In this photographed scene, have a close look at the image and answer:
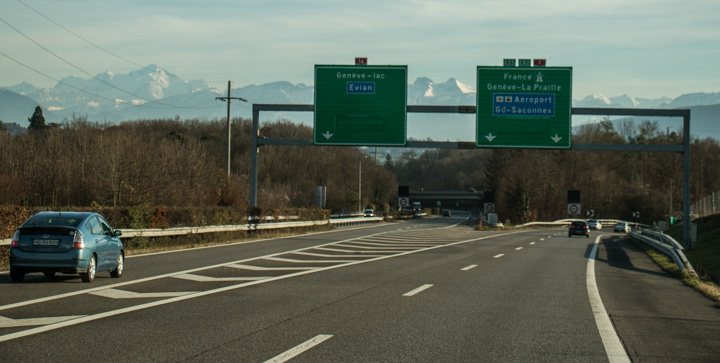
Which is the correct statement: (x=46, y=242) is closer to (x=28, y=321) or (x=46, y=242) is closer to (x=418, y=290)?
(x=28, y=321)

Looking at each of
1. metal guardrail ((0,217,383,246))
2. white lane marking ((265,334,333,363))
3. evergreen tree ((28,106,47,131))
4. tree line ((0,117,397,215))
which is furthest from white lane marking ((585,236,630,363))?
evergreen tree ((28,106,47,131))

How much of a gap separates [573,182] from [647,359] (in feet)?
343

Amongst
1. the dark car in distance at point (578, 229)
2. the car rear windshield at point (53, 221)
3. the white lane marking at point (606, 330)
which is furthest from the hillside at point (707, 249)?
the car rear windshield at point (53, 221)

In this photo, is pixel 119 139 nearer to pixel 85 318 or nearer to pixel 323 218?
pixel 323 218

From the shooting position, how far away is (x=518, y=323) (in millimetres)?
10398

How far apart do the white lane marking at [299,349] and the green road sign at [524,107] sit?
24.0 metres

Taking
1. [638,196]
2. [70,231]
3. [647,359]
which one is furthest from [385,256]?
[638,196]

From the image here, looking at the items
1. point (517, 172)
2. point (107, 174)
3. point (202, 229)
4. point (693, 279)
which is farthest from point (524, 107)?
point (517, 172)

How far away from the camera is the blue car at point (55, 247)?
13880 mm

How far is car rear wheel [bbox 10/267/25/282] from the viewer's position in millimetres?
14120

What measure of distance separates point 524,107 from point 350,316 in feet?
75.7

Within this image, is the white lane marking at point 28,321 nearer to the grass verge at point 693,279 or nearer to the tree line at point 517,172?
the grass verge at point 693,279

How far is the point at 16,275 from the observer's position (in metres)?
14.3

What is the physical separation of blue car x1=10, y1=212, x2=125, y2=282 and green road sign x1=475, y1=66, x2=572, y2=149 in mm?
20696
